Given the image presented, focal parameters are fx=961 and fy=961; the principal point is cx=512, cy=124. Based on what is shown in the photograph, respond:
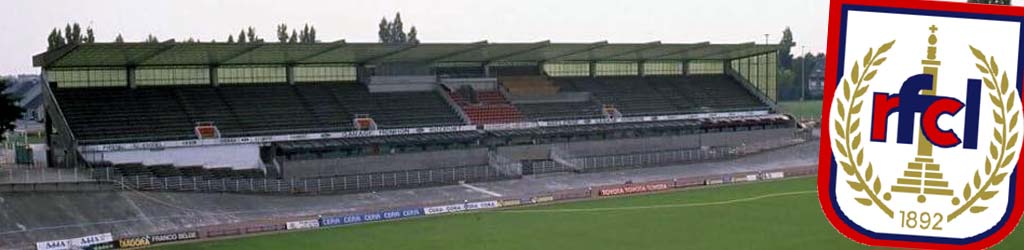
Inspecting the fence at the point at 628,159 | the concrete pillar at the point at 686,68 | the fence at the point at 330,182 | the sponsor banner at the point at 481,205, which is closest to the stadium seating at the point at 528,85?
the fence at the point at 628,159

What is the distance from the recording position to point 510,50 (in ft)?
214

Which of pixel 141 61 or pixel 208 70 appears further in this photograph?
pixel 208 70

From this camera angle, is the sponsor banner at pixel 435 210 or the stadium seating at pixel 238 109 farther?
the stadium seating at pixel 238 109

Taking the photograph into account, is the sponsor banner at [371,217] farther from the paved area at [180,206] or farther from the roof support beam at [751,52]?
the roof support beam at [751,52]

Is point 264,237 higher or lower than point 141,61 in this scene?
lower

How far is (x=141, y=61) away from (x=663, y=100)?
129ft

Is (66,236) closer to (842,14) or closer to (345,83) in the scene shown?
(345,83)

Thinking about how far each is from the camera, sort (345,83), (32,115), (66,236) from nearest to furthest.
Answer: (66,236) → (345,83) → (32,115)

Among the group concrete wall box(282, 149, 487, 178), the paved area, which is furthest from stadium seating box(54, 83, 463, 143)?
the paved area

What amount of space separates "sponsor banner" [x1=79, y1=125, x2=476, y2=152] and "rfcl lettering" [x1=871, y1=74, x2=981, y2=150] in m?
48.6

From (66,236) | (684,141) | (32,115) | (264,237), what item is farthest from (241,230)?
(32,115)

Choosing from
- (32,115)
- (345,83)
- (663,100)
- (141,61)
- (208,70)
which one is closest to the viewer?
(141,61)

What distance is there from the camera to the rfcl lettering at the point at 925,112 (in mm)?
7406

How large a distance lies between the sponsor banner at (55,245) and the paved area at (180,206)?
192cm
